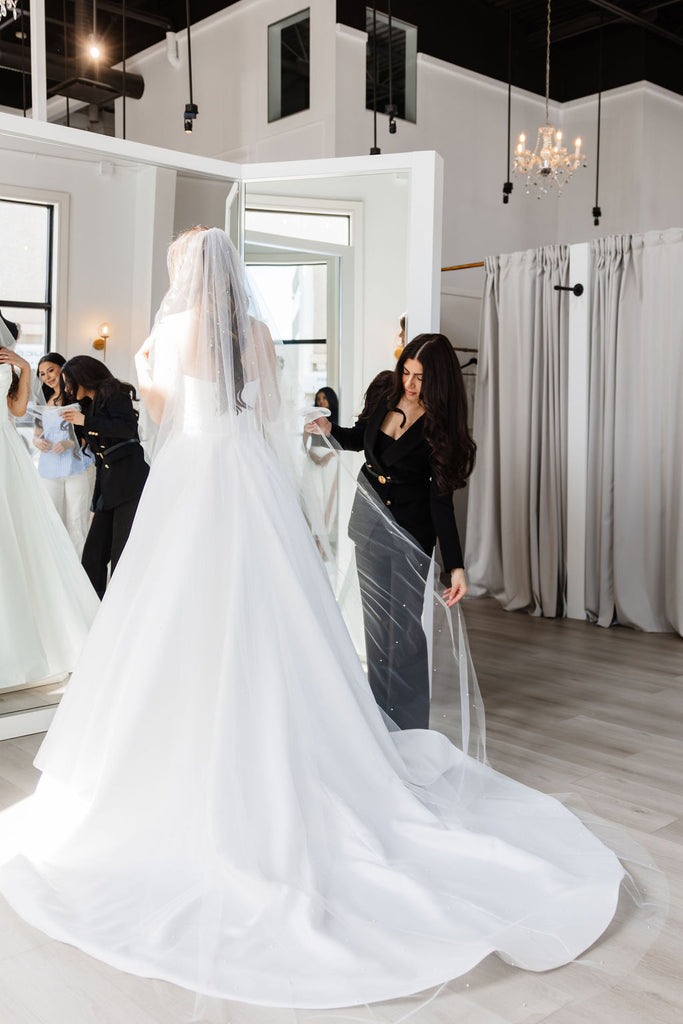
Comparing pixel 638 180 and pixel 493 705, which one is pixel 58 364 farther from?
pixel 638 180

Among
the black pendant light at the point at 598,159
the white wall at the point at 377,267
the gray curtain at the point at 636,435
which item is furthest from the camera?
the black pendant light at the point at 598,159


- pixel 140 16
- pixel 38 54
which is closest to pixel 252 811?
pixel 38 54

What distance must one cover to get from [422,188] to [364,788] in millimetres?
2311

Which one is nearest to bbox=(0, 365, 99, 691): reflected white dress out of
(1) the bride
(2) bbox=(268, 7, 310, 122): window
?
(1) the bride

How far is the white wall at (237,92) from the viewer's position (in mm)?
7391

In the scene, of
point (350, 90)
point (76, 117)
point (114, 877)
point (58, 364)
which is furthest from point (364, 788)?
point (76, 117)

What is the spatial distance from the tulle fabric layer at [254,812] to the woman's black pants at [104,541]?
1103 millimetres

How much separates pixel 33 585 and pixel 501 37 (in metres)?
7.54

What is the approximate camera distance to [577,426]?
Result: 229 inches

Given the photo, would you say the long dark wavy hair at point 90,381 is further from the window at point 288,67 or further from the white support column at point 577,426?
the window at point 288,67

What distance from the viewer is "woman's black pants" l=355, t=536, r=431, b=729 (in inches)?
114

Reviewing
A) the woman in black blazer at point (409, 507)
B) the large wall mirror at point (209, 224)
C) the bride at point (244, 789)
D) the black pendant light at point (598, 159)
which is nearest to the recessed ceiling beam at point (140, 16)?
the black pendant light at point (598, 159)

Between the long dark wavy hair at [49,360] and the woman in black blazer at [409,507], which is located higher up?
the long dark wavy hair at [49,360]

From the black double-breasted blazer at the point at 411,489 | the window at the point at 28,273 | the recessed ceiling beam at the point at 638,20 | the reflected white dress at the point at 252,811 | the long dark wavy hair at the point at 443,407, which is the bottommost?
the reflected white dress at the point at 252,811
